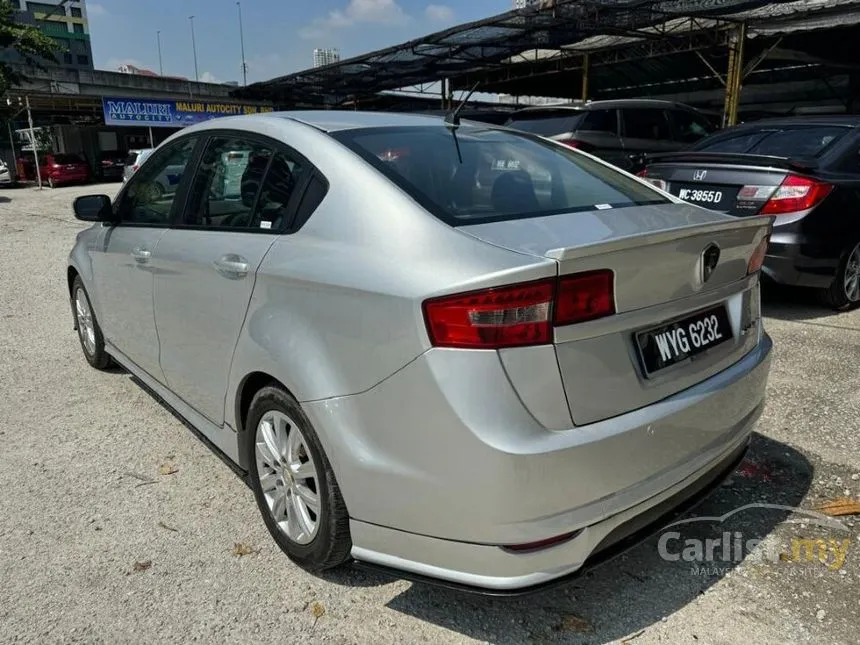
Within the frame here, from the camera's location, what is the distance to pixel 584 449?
71.7 inches

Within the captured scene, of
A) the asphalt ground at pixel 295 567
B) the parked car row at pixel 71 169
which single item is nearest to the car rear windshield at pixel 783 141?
the asphalt ground at pixel 295 567

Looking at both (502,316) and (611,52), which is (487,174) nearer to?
(502,316)

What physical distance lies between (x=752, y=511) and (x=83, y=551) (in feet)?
8.76

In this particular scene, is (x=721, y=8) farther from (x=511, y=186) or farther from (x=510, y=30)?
(x=511, y=186)

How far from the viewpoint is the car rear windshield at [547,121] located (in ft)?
30.5

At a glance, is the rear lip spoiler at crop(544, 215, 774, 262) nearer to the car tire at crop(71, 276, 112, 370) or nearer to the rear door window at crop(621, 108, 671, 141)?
the car tire at crop(71, 276, 112, 370)

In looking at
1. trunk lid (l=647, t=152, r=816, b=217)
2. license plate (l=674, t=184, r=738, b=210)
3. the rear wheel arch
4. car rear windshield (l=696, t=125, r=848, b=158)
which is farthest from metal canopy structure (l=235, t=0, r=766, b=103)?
the rear wheel arch

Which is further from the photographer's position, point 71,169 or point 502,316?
point 71,169

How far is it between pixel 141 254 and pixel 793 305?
5.15 meters

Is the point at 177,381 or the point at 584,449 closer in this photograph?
the point at 584,449

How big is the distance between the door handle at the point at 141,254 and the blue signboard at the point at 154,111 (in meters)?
25.7

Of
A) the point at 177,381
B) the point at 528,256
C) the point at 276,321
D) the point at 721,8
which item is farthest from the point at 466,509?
the point at 721,8

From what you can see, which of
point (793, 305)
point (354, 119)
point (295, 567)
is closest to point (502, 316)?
point (295, 567)

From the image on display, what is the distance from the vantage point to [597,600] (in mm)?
2289
